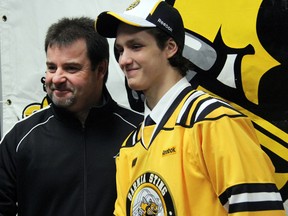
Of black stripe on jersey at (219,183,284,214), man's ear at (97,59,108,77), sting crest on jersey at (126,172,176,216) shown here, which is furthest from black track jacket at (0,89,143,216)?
black stripe on jersey at (219,183,284,214)

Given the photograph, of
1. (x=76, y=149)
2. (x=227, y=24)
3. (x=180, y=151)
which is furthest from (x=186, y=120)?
(x=227, y=24)

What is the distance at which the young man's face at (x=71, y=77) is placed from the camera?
162cm

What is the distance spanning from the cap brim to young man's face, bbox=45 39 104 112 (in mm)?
159

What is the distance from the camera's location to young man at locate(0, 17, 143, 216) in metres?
1.59

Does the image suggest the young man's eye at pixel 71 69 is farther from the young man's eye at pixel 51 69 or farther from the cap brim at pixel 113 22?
the cap brim at pixel 113 22

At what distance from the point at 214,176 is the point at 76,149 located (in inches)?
25.5

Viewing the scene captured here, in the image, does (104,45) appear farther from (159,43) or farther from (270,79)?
(270,79)

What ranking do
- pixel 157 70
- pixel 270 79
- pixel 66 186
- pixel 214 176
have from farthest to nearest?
pixel 270 79
pixel 66 186
pixel 157 70
pixel 214 176

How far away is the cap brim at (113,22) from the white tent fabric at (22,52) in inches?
26.1

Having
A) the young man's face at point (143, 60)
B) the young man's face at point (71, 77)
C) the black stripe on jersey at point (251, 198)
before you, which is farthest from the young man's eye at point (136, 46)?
the black stripe on jersey at point (251, 198)

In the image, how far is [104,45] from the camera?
1.75 m

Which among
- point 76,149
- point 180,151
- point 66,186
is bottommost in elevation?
point 66,186

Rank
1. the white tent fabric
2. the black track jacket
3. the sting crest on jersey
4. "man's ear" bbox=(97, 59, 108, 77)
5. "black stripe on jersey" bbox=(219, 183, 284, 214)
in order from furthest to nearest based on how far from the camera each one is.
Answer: the white tent fabric < "man's ear" bbox=(97, 59, 108, 77) < the black track jacket < the sting crest on jersey < "black stripe on jersey" bbox=(219, 183, 284, 214)

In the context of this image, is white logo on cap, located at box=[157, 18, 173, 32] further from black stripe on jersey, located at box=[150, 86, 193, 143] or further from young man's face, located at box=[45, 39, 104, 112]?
young man's face, located at box=[45, 39, 104, 112]
